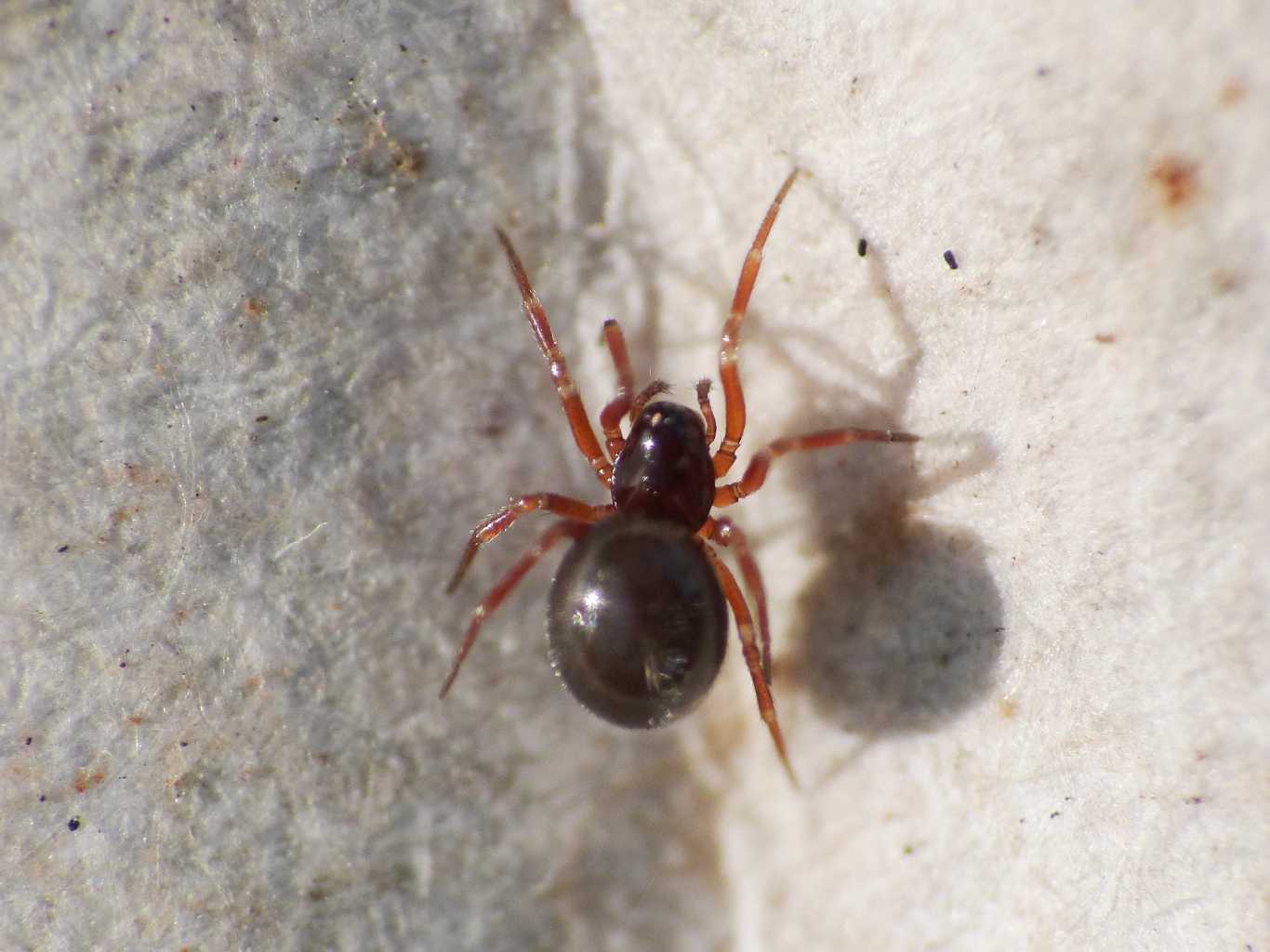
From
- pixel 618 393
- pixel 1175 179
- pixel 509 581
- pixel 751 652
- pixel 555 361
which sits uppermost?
pixel 1175 179

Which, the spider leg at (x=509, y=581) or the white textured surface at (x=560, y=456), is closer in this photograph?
the white textured surface at (x=560, y=456)

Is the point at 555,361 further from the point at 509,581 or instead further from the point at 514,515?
the point at 509,581

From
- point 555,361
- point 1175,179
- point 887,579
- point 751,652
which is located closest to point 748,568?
point 751,652

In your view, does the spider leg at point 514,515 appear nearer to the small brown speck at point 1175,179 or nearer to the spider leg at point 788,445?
the spider leg at point 788,445

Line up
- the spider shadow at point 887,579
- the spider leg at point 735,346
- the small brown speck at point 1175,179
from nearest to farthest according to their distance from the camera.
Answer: the small brown speck at point 1175,179
the spider shadow at point 887,579
the spider leg at point 735,346

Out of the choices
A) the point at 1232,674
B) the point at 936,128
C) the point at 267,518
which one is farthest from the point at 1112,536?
the point at 267,518

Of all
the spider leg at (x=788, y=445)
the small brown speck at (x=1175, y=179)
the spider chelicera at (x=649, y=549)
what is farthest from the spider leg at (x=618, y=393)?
the small brown speck at (x=1175, y=179)
